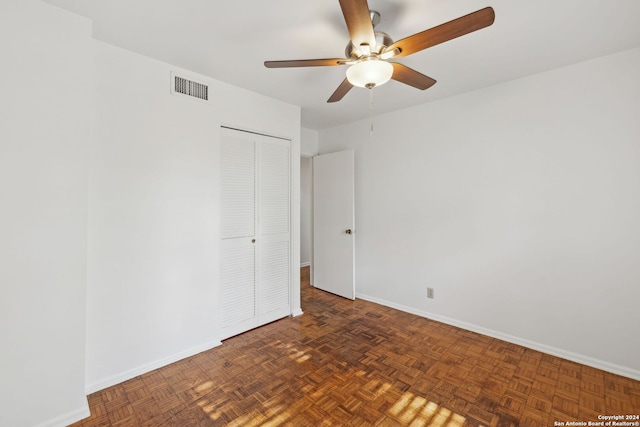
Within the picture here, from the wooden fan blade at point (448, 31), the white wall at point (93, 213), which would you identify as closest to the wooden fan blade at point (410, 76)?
A: the wooden fan blade at point (448, 31)

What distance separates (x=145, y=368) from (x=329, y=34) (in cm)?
288

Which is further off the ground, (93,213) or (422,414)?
(93,213)

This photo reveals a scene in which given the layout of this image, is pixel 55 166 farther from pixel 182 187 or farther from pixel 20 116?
pixel 182 187

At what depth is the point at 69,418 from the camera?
1.70 metres

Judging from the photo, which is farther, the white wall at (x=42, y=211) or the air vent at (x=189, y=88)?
the air vent at (x=189, y=88)

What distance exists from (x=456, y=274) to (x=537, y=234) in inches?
33.5

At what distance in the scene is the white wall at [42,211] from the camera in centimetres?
155

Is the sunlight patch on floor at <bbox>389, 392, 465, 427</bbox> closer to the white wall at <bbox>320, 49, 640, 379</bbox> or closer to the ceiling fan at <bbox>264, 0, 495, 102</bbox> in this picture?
the white wall at <bbox>320, 49, 640, 379</bbox>

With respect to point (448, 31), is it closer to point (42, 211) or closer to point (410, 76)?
point (410, 76)

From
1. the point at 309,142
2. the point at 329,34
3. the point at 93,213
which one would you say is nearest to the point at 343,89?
the point at 329,34

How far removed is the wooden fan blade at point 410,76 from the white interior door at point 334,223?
186cm

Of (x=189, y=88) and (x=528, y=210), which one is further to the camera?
(x=528, y=210)

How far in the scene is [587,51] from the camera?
2148 millimetres

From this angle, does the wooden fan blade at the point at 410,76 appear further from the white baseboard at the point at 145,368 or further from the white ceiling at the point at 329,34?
the white baseboard at the point at 145,368
